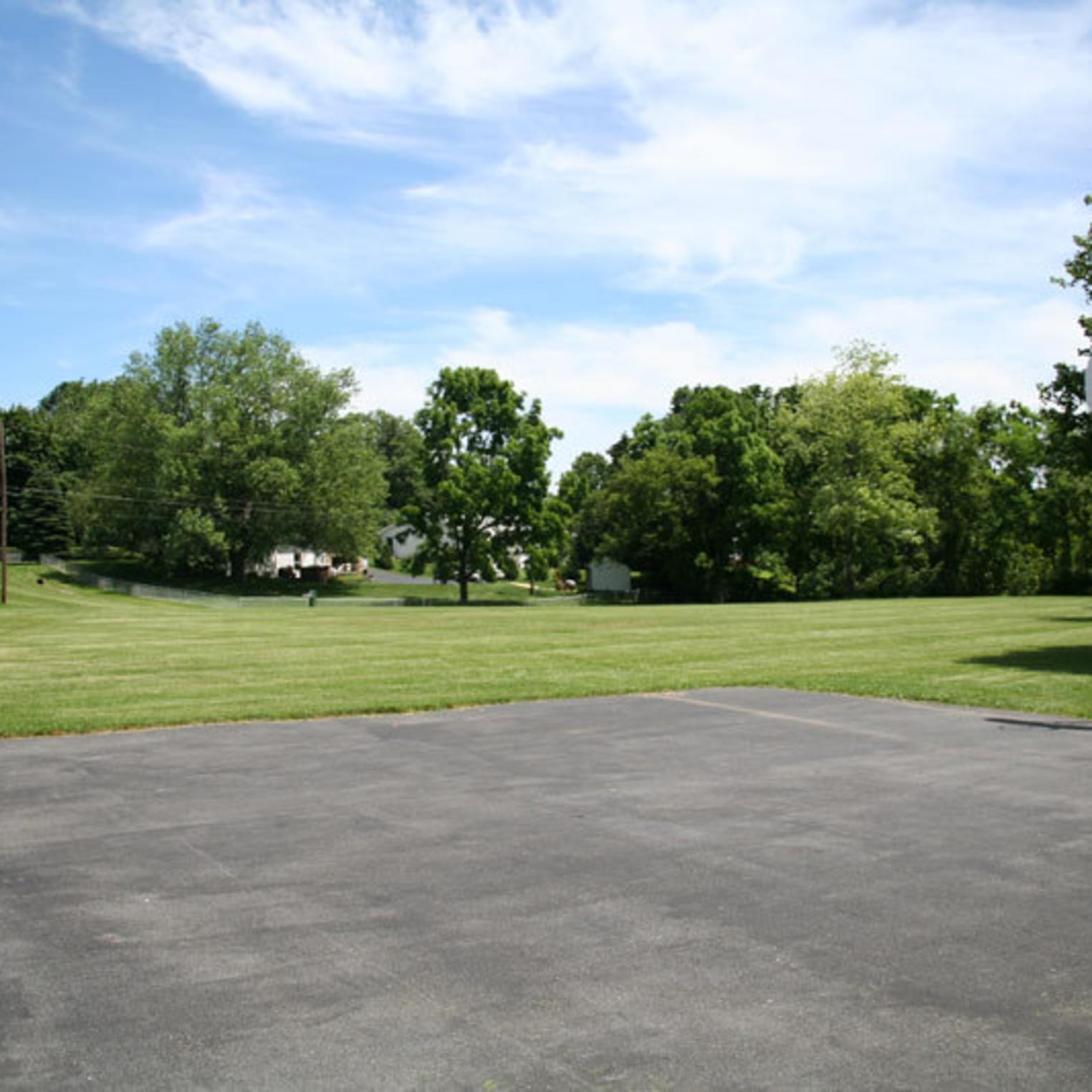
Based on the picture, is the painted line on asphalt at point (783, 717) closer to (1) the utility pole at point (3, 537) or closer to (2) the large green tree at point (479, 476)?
(1) the utility pole at point (3, 537)

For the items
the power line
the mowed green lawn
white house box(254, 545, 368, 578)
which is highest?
the power line

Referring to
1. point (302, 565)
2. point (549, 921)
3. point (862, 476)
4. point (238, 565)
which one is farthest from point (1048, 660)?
point (302, 565)

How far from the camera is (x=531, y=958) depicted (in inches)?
216

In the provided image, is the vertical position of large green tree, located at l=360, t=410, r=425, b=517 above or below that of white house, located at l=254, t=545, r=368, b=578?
above

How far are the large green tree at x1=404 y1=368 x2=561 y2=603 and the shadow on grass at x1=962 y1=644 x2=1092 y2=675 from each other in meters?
48.3

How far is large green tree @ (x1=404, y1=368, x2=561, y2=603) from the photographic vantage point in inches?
2793

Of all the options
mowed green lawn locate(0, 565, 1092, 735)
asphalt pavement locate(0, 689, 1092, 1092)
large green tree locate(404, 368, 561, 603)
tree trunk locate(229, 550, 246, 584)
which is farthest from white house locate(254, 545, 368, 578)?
asphalt pavement locate(0, 689, 1092, 1092)

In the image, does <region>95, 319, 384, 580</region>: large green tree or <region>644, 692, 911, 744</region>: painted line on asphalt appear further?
<region>95, 319, 384, 580</region>: large green tree

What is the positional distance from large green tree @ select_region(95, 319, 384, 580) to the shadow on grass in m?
55.7

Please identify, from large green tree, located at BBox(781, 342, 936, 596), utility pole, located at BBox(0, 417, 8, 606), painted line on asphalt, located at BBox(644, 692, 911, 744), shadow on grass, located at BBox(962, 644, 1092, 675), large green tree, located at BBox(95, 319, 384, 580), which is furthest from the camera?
large green tree, located at BBox(95, 319, 384, 580)

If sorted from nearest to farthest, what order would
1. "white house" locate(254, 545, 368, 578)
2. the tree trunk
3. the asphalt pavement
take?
1. the asphalt pavement
2. the tree trunk
3. "white house" locate(254, 545, 368, 578)

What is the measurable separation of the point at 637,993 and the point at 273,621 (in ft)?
130

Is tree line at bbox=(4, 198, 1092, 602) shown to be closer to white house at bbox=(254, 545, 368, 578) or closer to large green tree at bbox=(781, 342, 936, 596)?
large green tree at bbox=(781, 342, 936, 596)

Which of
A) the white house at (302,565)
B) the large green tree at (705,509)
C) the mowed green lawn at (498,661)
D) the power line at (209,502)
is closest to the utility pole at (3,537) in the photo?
the mowed green lawn at (498,661)
